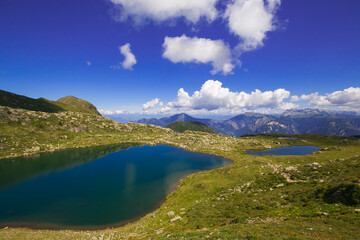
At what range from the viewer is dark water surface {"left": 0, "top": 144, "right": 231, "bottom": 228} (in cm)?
4491

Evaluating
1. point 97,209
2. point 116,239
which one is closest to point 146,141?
point 97,209

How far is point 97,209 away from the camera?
48438 millimetres

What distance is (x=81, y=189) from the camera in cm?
6275

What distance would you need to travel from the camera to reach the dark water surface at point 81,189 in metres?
44.9

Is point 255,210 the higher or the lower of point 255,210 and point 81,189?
the higher

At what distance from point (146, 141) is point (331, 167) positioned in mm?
174089

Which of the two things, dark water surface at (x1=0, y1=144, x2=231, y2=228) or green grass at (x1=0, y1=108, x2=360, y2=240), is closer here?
green grass at (x1=0, y1=108, x2=360, y2=240)

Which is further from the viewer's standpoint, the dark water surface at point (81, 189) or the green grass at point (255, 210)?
the dark water surface at point (81, 189)

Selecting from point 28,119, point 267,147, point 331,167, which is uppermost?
point 28,119

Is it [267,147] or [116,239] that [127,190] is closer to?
[116,239]

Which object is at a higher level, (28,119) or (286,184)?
(28,119)

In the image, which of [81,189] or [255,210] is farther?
[81,189]

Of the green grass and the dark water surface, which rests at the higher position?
the green grass

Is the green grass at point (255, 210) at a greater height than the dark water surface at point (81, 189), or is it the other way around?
the green grass at point (255, 210)
